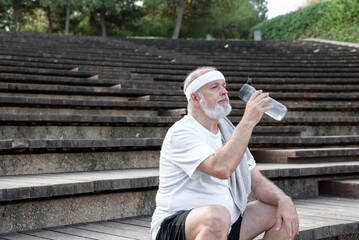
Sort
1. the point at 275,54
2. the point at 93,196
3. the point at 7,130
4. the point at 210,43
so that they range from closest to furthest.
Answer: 1. the point at 93,196
2. the point at 7,130
3. the point at 275,54
4. the point at 210,43

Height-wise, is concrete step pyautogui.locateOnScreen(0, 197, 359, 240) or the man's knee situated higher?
the man's knee

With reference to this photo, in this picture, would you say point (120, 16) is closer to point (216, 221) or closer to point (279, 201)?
point (279, 201)

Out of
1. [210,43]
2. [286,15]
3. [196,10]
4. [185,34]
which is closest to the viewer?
[210,43]

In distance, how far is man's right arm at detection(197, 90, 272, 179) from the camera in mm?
2311

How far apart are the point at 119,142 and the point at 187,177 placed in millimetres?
1718

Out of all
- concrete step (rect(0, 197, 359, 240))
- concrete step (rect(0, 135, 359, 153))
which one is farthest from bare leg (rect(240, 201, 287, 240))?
concrete step (rect(0, 135, 359, 153))

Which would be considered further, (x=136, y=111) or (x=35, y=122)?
(x=136, y=111)

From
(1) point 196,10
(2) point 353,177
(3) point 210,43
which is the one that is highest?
(1) point 196,10

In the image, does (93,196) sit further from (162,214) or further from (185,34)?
(185,34)

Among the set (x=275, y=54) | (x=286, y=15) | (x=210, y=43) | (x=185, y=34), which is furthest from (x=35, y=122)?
(x=185, y=34)

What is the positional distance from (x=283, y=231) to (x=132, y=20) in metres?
32.8

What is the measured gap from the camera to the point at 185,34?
34.0 metres

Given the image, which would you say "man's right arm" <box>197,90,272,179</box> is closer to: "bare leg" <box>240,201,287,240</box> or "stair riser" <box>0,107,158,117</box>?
"bare leg" <box>240,201,287,240</box>

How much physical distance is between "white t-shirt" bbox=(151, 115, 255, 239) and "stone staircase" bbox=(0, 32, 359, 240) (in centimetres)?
43
